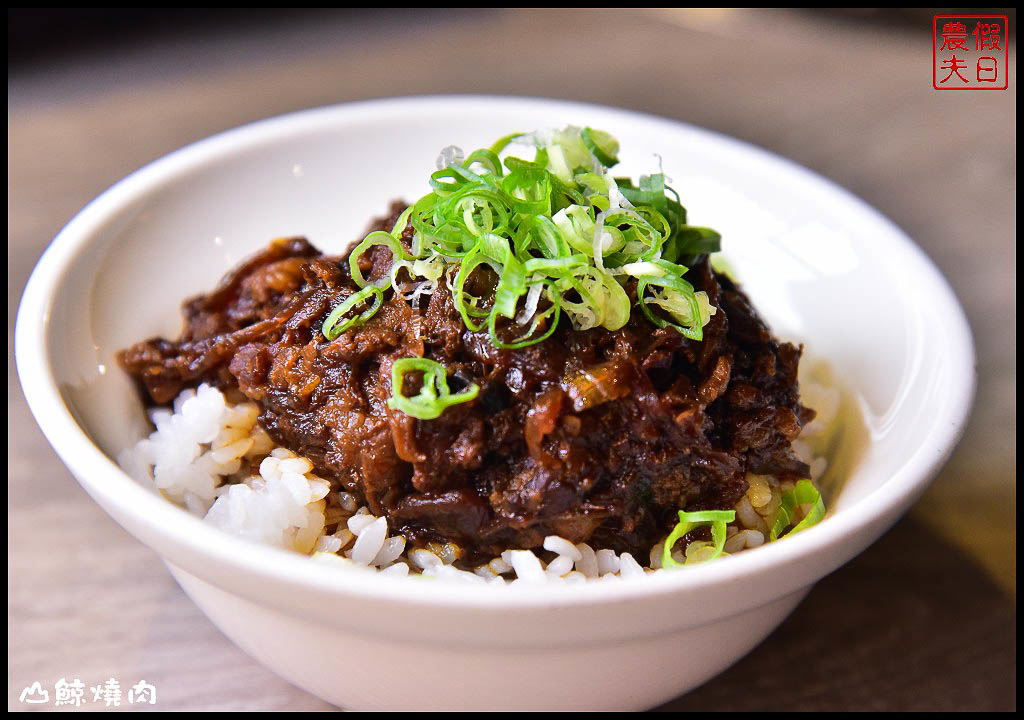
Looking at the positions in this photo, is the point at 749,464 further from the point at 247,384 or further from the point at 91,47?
the point at 91,47

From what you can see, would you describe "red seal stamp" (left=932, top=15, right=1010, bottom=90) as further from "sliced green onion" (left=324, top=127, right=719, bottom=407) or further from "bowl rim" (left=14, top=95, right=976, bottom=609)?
"sliced green onion" (left=324, top=127, right=719, bottom=407)

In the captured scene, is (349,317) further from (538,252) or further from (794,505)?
(794,505)

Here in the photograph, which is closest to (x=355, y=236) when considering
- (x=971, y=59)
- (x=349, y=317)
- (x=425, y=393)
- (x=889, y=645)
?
(x=349, y=317)

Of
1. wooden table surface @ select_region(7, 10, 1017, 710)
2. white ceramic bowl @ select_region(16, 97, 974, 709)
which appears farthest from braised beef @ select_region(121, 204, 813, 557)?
wooden table surface @ select_region(7, 10, 1017, 710)

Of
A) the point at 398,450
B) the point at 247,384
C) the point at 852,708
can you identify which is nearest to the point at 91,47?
the point at 247,384

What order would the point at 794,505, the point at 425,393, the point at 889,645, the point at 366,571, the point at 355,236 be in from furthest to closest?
1. the point at 355,236
2. the point at 889,645
3. the point at 794,505
4. the point at 425,393
5. the point at 366,571
